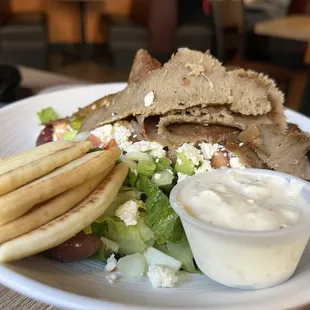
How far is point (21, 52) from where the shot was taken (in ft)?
32.1

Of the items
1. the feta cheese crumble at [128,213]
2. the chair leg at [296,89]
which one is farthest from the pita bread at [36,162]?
the chair leg at [296,89]

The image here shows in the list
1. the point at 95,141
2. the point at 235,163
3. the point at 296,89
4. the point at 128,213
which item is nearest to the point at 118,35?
the point at 296,89

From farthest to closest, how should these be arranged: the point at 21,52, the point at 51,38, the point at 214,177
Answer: the point at 51,38 < the point at 21,52 < the point at 214,177

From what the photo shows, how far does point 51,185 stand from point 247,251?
502mm

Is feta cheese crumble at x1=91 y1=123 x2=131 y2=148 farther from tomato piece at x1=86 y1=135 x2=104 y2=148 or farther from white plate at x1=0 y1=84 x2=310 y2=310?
white plate at x1=0 y1=84 x2=310 y2=310

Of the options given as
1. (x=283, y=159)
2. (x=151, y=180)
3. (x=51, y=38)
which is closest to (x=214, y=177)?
(x=151, y=180)

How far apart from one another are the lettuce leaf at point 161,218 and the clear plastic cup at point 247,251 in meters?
0.15

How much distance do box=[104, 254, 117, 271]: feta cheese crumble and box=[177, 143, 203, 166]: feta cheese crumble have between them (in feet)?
A: 1.44

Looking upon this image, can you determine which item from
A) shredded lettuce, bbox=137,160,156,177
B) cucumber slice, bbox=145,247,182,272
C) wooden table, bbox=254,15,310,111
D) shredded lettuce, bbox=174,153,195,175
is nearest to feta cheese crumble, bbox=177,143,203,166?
shredded lettuce, bbox=174,153,195,175

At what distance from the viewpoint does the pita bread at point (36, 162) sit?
1236 mm

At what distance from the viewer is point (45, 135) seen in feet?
7.27

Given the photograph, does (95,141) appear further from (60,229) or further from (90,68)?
(90,68)

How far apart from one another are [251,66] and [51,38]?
6140 millimetres

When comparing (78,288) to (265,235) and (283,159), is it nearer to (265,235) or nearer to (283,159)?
(265,235)
